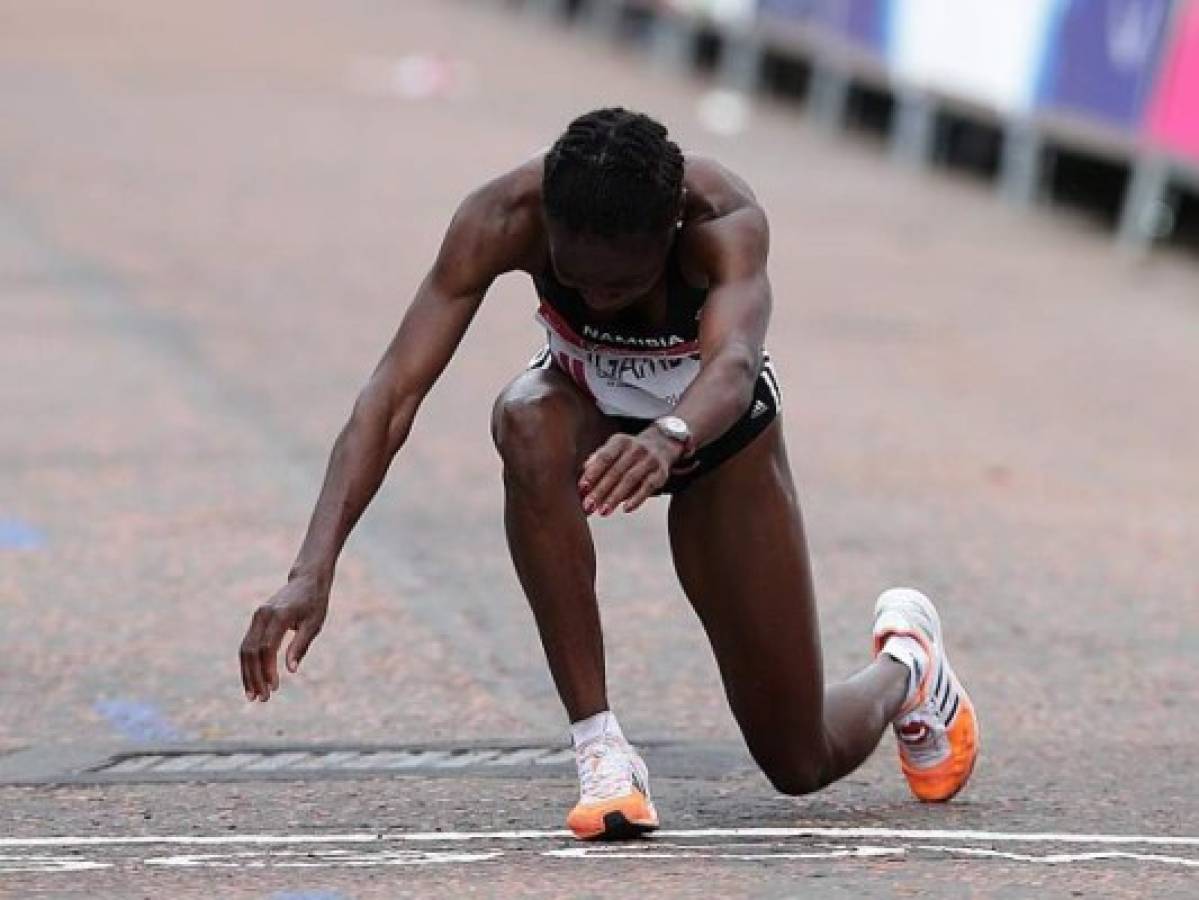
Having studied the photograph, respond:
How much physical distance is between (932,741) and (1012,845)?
2.24ft

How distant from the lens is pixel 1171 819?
660 centimetres

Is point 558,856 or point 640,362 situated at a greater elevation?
point 640,362

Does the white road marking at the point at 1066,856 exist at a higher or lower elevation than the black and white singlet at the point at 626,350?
lower

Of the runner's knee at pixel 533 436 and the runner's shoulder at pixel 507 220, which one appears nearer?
the runner's knee at pixel 533 436

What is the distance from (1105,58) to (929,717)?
1148 centimetres

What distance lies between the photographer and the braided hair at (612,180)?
5730 mm

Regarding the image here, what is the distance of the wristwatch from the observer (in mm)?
5570

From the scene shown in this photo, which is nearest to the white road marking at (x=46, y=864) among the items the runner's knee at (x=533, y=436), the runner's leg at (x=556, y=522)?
the runner's leg at (x=556, y=522)

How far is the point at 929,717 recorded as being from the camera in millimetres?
6879

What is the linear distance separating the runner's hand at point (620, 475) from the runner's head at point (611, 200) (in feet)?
1.56

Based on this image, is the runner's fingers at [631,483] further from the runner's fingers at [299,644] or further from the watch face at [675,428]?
the runner's fingers at [299,644]

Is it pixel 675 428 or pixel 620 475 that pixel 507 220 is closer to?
pixel 675 428

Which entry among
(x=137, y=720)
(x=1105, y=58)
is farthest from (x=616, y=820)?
(x=1105, y=58)

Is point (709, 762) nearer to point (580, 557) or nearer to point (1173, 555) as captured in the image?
point (580, 557)
